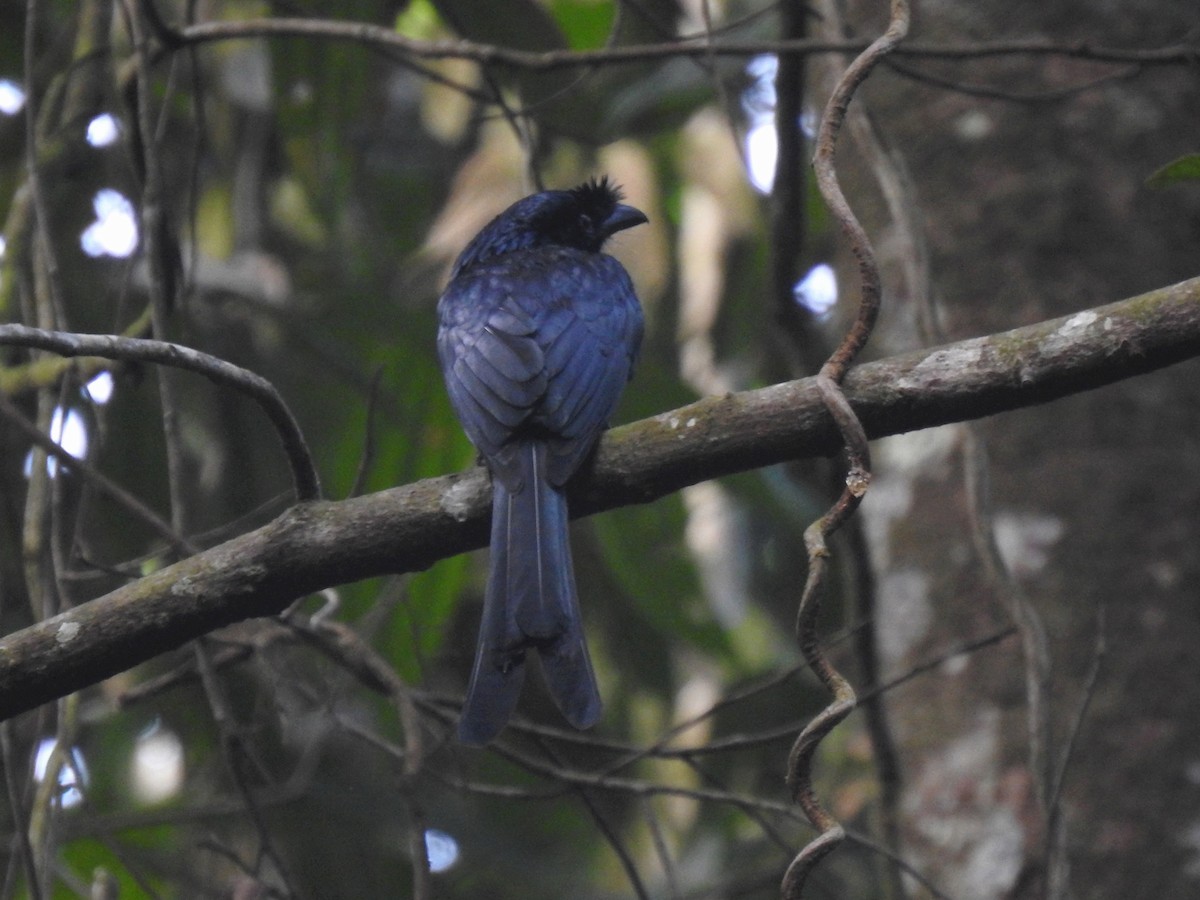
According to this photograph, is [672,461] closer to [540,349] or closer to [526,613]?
[526,613]

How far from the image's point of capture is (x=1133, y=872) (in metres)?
3.48

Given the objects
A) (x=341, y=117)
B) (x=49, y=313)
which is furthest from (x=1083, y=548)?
(x=341, y=117)

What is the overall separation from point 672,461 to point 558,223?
240 cm

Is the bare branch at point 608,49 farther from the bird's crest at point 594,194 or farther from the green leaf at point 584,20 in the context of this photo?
the green leaf at point 584,20

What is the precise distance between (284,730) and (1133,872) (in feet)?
6.79

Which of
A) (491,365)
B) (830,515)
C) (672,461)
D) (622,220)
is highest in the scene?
(622,220)

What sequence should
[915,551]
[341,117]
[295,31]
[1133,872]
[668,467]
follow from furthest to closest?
[341,117] → [915,551] → [295,31] → [1133,872] → [668,467]

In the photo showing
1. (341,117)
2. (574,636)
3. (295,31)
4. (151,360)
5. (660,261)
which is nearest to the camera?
(151,360)

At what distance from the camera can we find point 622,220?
16.0 ft

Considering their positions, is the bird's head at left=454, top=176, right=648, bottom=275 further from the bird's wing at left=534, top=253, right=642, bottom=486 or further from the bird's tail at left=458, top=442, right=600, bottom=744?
the bird's tail at left=458, top=442, right=600, bottom=744

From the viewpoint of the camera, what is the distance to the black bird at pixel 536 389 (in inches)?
110

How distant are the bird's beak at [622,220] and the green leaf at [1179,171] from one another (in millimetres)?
2254

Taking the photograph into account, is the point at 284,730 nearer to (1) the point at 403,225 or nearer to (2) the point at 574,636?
(2) the point at 574,636

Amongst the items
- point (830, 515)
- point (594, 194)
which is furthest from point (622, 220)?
point (830, 515)
